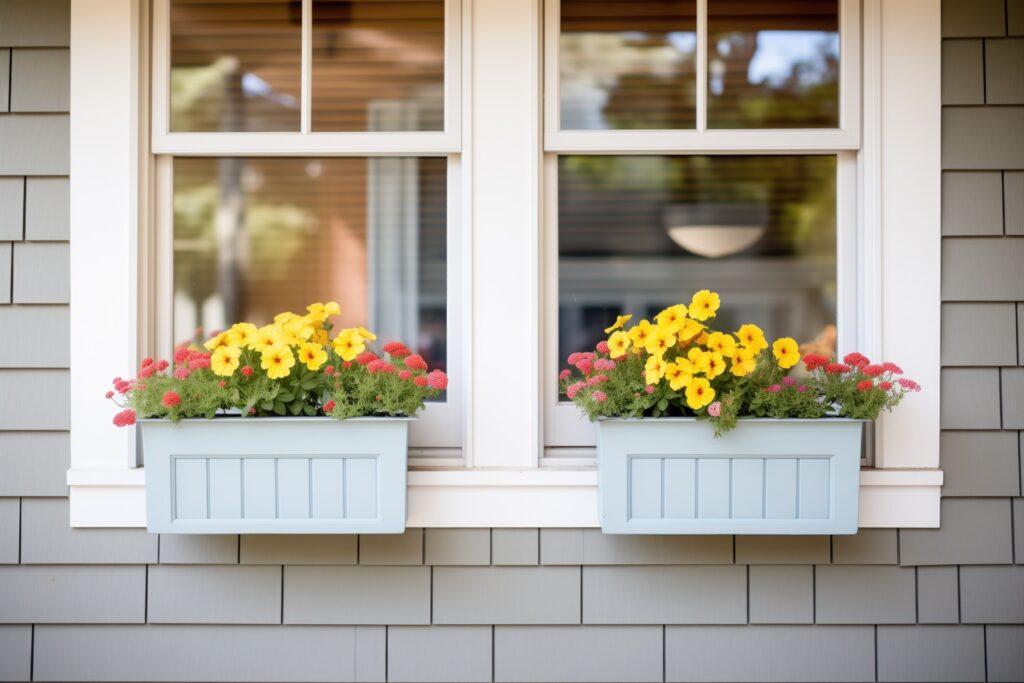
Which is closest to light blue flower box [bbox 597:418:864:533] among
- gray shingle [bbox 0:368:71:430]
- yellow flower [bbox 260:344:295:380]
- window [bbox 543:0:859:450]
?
window [bbox 543:0:859:450]

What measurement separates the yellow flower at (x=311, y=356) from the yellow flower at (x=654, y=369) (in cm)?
71

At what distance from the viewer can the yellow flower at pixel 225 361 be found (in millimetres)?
1878

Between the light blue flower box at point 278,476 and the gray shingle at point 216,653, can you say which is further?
the gray shingle at point 216,653

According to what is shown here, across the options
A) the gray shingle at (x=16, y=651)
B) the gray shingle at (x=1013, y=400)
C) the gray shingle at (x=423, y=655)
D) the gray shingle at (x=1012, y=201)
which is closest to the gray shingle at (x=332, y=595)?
the gray shingle at (x=423, y=655)

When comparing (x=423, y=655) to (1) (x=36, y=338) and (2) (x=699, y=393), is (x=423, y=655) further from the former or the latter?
(1) (x=36, y=338)

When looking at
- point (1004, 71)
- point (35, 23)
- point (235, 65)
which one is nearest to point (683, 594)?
point (1004, 71)

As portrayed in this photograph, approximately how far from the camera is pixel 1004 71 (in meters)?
2.08

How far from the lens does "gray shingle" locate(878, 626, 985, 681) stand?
2105mm

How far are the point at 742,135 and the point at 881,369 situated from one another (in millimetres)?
655

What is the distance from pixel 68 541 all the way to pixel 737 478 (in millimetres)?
1601

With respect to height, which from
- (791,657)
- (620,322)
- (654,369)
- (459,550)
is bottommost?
(791,657)

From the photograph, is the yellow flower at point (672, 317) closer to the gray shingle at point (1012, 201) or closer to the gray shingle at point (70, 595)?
the gray shingle at point (1012, 201)

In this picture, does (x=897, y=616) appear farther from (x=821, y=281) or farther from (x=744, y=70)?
(x=744, y=70)

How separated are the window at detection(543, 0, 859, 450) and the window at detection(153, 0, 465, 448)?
30cm
